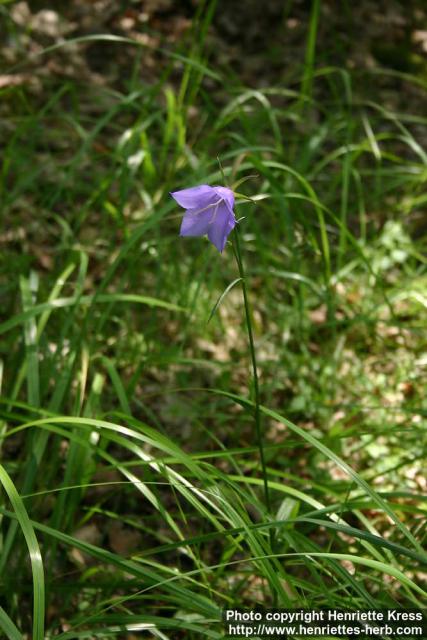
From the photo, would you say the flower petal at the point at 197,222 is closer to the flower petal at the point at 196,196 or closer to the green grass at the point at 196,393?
the flower petal at the point at 196,196

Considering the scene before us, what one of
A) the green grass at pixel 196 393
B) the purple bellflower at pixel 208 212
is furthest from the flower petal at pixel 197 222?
the green grass at pixel 196 393

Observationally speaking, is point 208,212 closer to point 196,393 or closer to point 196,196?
point 196,196

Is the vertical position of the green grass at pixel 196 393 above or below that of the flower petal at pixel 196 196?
below

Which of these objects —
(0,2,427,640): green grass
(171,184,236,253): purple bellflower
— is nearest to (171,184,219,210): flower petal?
(171,184,236,253): purple bellflower

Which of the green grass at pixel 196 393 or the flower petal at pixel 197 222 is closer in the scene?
the flower petal at pixel 197 222

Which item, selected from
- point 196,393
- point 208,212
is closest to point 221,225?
point 208,212

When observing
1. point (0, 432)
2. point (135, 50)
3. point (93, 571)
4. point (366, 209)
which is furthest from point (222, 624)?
point (135, 50)

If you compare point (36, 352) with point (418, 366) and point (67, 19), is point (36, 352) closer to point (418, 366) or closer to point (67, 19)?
point (418, 366)
